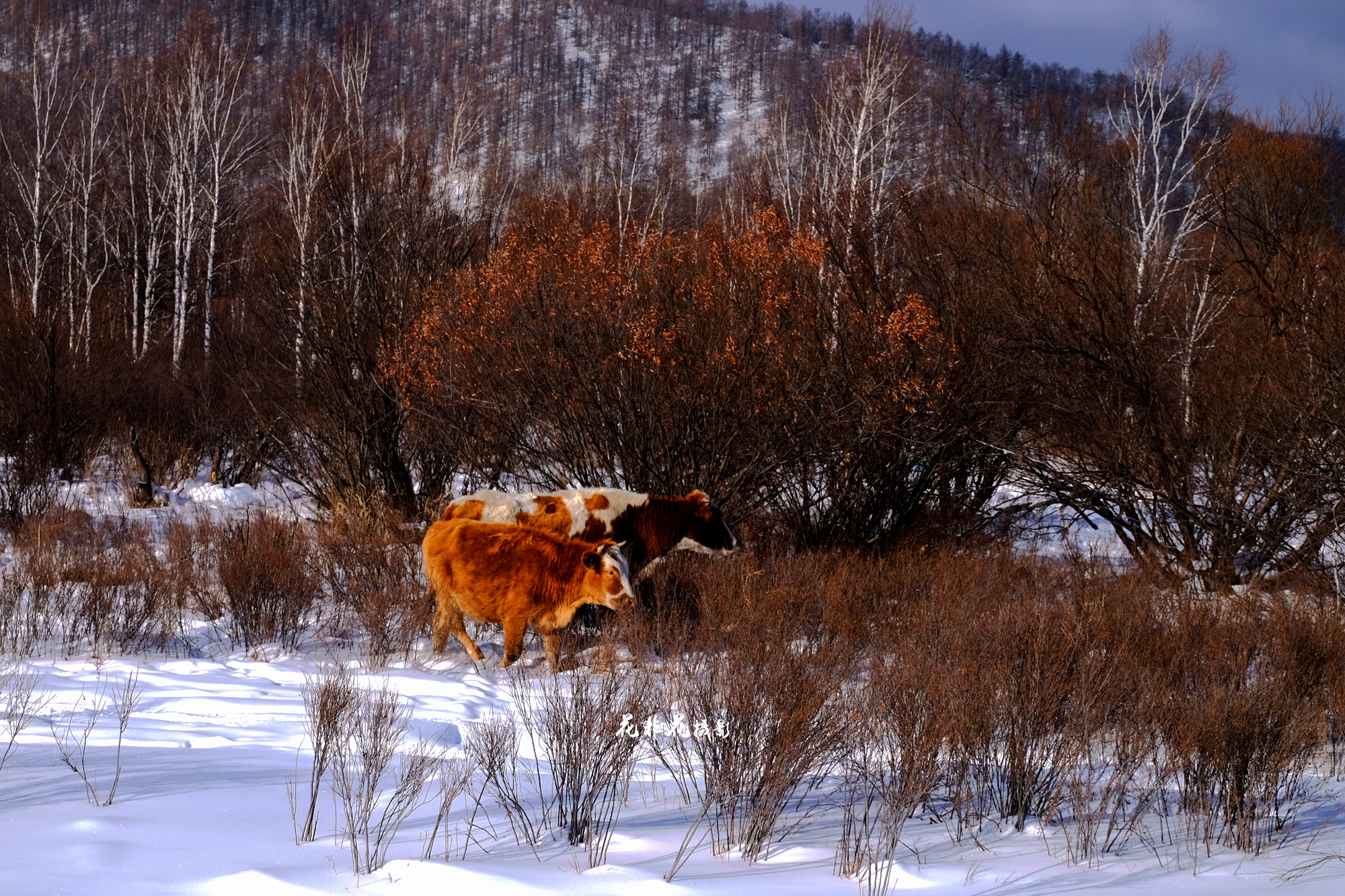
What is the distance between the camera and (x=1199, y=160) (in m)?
12.1

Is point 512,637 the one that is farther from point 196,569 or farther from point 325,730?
point 196,569

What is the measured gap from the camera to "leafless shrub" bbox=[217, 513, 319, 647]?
7.07 metres

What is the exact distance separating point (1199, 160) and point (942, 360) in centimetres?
476

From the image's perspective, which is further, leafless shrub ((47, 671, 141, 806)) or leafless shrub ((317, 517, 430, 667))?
leafless shrub ((317, 517, 430, 667))

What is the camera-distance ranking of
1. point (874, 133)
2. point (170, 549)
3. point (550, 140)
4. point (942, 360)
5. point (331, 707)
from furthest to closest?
point (550, 140)
point (874, 133)
point (942, 360)
point (170, 549)
point (331, 707)

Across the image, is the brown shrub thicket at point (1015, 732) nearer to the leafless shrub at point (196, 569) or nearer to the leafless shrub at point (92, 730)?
the leafless shrub at point (92, 730)

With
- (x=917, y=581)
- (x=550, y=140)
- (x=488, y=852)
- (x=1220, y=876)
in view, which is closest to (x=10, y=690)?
(x=488, y=852)

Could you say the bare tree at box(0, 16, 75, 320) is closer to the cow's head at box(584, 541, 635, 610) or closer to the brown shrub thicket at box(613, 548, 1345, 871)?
the cow's head at box(584, 541, 635, 610)

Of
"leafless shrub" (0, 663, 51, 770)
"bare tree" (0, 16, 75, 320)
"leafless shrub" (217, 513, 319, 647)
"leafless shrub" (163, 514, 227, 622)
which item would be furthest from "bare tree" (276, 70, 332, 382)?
"leafless shrub" (0, 663, 51, 770)

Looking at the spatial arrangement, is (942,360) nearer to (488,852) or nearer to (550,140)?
(488,852)

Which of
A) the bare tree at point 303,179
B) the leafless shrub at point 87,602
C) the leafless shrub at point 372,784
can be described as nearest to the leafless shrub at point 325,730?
the leafless shrub at point 372,784

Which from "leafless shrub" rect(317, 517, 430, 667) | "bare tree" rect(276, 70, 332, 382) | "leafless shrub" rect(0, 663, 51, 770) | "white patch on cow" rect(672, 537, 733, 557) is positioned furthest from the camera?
"bare tree" rect(276, 70, 332, 382)

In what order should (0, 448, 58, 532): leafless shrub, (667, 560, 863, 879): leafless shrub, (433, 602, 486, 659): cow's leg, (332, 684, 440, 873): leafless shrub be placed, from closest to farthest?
(332, 684, 440, 873): leafless shrub → (667, 560, 863, 879): leafless shrub → (433, 602, 486, 659): cow's leg → (0, 448, 58, 532): leafless shrub

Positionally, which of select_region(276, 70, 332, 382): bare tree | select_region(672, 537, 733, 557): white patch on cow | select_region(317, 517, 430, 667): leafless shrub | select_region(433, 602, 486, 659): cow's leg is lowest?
select_region(317, 517, 430, 667): leafless shrub
